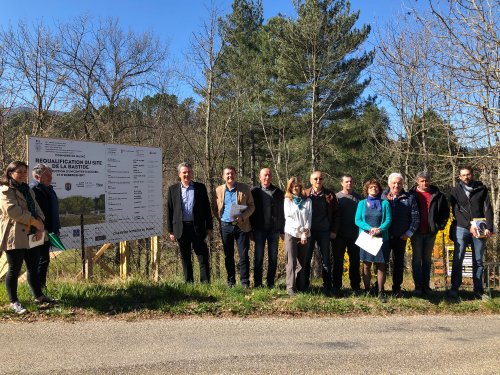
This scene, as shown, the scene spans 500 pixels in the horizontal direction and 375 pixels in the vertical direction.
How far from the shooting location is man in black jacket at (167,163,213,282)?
6289 millimetres

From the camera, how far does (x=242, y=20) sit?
25.2 m

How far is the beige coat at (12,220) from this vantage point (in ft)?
15.6

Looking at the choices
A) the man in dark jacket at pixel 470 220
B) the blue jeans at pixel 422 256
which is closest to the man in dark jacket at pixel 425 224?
the blue jeans at pixel 422 256

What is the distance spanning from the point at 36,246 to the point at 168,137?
16.3 metres

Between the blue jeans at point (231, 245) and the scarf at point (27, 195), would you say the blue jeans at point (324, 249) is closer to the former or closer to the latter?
the blue jeans at point (231, 245)

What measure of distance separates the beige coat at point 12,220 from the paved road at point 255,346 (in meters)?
0.93

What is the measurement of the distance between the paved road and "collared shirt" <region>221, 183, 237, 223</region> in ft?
5.44

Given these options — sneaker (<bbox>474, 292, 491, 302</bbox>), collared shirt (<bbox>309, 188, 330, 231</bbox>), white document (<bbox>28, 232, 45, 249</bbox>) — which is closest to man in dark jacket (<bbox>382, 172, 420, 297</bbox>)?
collared shirt (<bbox>309, 188, 330, 231</bbox>)

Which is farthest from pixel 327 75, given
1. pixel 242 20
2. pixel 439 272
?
pixel 242 20

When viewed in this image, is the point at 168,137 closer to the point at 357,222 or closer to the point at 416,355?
the point at 357,222

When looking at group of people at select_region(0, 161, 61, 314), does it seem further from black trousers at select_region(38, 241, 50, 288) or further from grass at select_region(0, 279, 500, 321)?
black trousers at select_region(38, 241, 50, 288)

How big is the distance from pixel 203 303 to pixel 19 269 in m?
2.27

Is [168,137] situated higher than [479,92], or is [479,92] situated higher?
[168,137]

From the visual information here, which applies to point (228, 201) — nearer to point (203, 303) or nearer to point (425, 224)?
point (203, 303)
